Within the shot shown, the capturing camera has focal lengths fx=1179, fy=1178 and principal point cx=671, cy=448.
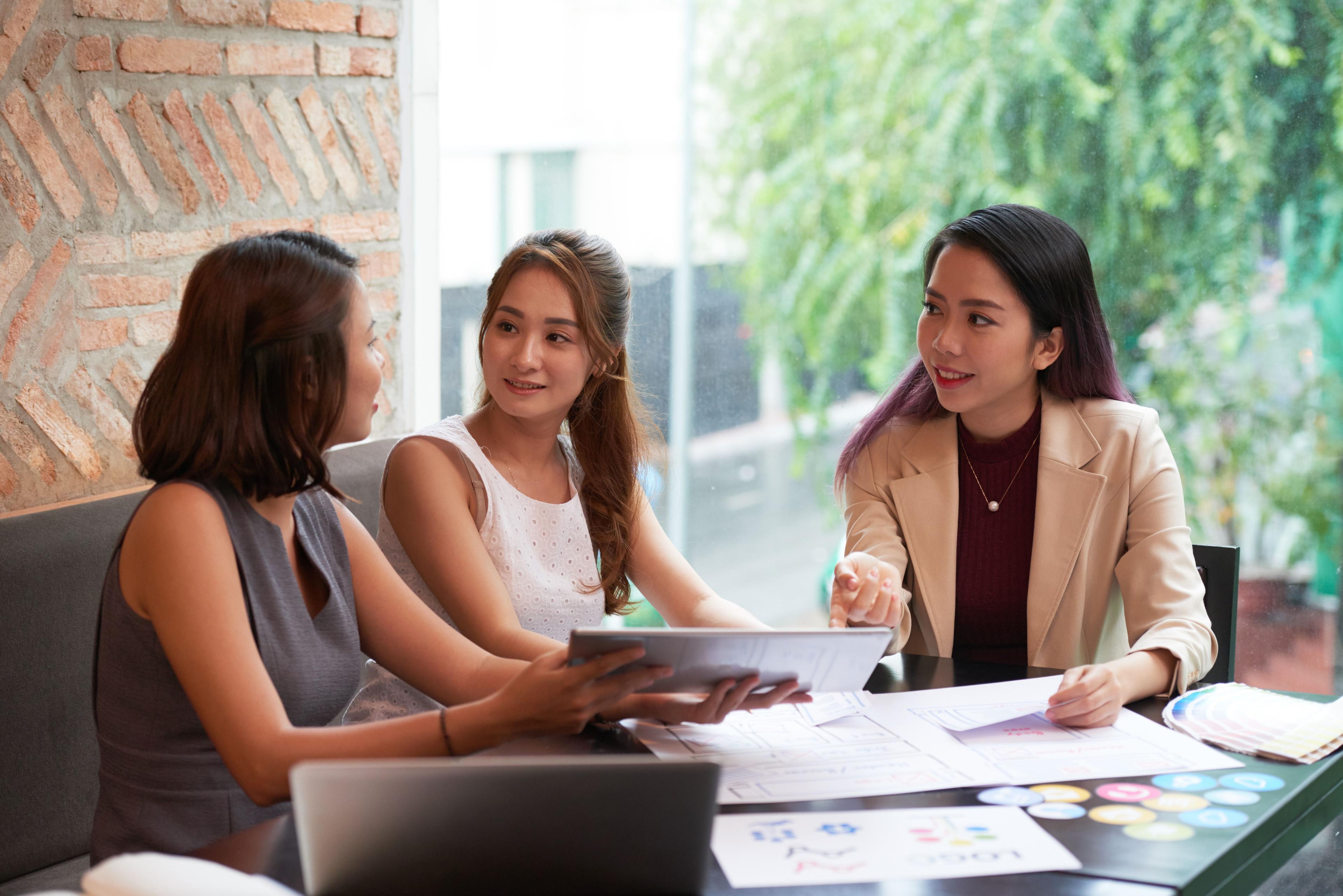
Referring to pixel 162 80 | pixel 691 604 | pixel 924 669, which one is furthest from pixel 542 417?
pixel 162 80

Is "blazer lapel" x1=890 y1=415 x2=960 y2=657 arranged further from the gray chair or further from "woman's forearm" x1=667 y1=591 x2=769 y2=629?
the gray chair

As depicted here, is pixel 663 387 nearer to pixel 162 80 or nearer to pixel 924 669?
pixel 162 80

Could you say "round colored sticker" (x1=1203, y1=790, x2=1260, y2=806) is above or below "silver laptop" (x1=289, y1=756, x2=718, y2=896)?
below

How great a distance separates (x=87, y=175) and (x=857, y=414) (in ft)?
8.36

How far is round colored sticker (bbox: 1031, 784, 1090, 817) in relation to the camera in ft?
4.18

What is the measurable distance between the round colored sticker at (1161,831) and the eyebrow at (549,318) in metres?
1.16

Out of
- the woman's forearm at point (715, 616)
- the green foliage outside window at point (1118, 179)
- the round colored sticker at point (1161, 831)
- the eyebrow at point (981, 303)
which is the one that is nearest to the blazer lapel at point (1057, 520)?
the eyebrow at point (981, 303)

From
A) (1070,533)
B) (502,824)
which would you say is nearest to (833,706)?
(1070,533)

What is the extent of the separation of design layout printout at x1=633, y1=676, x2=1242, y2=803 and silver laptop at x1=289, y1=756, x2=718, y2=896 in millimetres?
332

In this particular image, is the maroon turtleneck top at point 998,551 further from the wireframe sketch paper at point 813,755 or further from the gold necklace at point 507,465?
the gold necklace at point 507,465

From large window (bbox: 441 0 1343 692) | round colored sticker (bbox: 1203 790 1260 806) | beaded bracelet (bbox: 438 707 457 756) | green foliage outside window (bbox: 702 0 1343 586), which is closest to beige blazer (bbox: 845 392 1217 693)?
large window (bbox: 441 0 1343 692)

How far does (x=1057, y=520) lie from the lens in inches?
80.2

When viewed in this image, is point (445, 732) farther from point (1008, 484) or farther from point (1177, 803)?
point (1008, 484)

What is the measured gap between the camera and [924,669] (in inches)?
70.2
